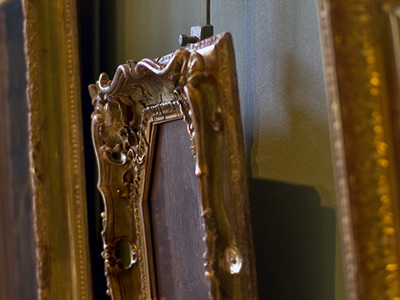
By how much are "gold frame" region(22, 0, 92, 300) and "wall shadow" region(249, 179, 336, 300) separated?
1.14 ft

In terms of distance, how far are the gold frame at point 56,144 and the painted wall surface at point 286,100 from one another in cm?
27

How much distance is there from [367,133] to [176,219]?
359 mm

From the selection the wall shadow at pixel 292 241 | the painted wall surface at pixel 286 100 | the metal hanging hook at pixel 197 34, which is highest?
the metal hanging hook at pixel 197 34

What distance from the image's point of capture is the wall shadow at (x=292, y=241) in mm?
623

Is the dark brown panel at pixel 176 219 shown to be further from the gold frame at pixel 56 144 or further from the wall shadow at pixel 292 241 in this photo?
the gold frame at pixel 56 144

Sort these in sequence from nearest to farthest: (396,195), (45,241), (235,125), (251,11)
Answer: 1. (396,195)
2. (235,125)
3. (251,11)
4. (45,241)

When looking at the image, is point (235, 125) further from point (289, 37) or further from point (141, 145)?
point (141, 145)

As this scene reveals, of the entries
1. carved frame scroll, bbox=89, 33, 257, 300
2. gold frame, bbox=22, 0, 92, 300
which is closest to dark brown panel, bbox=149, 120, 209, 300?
carved frame scroll, bbox=89, 33, 257, 300

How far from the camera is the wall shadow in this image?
2.04 feet

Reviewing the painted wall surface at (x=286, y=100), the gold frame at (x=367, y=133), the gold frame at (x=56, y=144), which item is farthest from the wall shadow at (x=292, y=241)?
the gold frame at (x=56, y=144)

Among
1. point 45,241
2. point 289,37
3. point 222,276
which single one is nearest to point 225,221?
point 222,276

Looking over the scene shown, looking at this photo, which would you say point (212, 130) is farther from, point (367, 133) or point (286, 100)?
point (367, 133)

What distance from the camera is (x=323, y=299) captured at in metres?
0.62

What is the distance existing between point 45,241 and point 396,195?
0.66m
